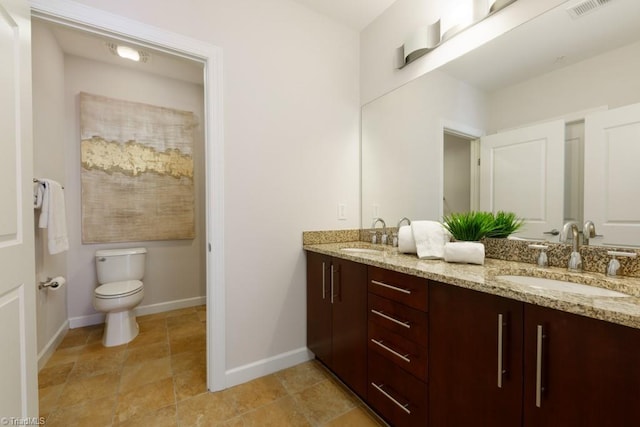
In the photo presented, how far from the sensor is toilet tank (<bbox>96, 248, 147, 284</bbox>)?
237 cm

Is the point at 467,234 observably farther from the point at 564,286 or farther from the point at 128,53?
the point at 128,53

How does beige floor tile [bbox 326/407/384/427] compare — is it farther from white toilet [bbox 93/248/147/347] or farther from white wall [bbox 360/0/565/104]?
white wall [bbox 360/0/565/104]

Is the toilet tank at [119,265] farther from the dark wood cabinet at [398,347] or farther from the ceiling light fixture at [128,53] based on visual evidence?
the dark wood cabinet at [398,347]

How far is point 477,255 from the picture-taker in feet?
3.91

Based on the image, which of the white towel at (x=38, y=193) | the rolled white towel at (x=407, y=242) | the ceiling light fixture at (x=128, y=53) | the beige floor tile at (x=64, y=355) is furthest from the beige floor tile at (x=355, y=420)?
the ceiling light fixture at (x=128, y=53)

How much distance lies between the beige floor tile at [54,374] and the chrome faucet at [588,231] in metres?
2.98

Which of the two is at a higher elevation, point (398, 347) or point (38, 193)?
point (38, 193)

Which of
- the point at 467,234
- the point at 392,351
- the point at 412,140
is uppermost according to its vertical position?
the point at 412,140

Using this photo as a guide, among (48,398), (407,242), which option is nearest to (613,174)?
(407,242)

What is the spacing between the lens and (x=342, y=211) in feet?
6.88

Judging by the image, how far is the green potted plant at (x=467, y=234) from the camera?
47.4 inches

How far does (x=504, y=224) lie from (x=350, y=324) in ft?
3.24

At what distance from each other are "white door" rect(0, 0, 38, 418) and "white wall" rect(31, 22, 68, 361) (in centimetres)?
106

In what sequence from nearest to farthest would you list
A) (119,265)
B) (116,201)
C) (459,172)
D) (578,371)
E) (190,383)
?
(578,371) < (459,172) < (190,383) < (119,265) < (116,201)
